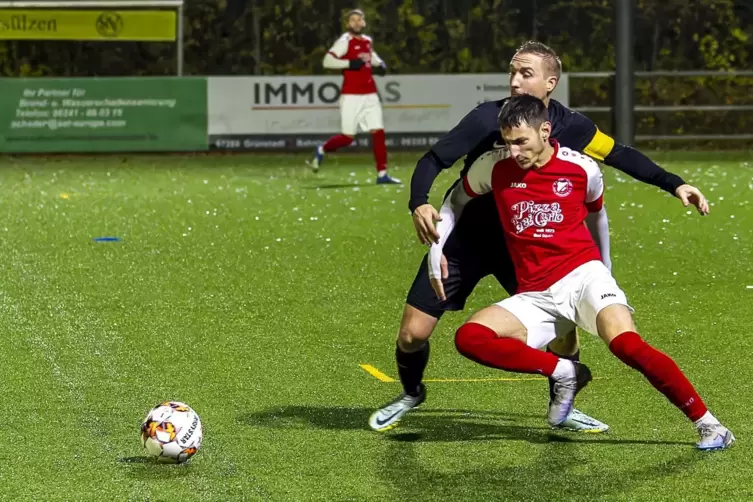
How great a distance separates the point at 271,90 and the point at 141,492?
16.2 metres

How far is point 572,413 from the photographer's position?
21.8 feet

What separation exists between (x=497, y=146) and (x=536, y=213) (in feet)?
1.04

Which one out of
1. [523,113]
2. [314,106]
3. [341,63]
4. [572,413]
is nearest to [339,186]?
[341,63]

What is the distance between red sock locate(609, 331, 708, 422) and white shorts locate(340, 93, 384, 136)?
494 inches

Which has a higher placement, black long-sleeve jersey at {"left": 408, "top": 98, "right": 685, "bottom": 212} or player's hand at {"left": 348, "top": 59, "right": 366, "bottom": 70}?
player's hand at {"left": 348, "top": 59, "right": 366, "bottom": 70}

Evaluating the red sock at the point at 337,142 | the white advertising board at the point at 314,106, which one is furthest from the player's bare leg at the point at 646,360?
the white advertising board at the point at 314,106

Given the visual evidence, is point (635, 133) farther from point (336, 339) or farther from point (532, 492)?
point (532, 492)

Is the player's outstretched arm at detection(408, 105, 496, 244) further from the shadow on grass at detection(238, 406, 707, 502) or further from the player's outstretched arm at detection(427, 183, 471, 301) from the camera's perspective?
the shadow on grass at detection(238, 406, 707, 502)

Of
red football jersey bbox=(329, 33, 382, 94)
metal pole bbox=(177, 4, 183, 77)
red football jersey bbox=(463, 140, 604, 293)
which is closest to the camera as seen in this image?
red football jersey bbox=(463, 140, 604, 293)

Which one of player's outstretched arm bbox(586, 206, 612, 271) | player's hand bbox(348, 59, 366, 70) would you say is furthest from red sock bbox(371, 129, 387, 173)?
player's outstretched arm bbox(586, 206, 612, 271)

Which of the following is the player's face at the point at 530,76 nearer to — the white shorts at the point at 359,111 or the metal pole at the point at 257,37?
the white shorts at the point at 359,111

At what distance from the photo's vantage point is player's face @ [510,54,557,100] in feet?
20.5

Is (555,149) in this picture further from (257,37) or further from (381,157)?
(257,37)

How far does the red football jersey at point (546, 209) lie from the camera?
20.3 ft
